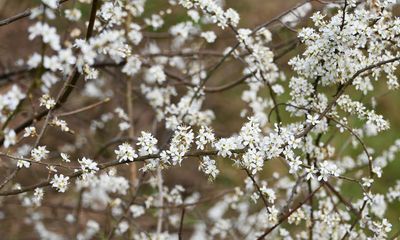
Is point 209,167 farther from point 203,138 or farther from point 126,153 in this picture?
point 126,153

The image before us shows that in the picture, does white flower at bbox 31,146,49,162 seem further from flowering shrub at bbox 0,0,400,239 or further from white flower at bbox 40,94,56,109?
white flower at bbox 40,94,56,109

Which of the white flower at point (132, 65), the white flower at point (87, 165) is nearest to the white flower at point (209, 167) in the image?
the white flower at point (87, 165)

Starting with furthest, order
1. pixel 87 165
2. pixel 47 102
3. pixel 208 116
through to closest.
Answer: pixel 208 116
pixel 47 102
pixel 87 165

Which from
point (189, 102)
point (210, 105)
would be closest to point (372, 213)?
point (189, 102)

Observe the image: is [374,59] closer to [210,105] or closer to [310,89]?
[310,89]

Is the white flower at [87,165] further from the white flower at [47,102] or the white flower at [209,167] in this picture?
the white flower at [209,167]

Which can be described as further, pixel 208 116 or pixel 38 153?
pixel 208 116

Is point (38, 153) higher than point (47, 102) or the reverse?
the reverse

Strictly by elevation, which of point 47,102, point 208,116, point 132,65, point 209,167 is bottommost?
point 209,167

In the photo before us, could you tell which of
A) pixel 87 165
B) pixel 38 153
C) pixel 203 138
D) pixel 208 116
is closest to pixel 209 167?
pixel 203 138

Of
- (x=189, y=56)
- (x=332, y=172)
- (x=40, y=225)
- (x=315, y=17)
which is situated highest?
(x=189, y=56)

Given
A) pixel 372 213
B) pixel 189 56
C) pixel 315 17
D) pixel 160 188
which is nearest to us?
pixel 315 17

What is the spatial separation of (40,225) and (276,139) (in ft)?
9.53

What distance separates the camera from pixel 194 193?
478cm
